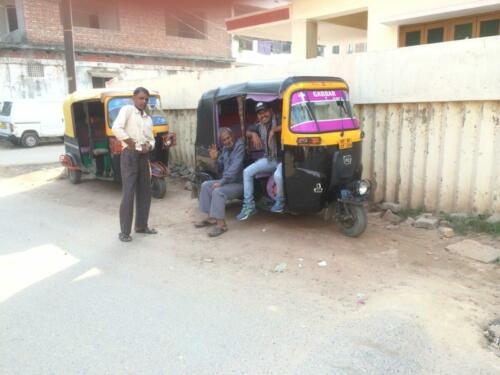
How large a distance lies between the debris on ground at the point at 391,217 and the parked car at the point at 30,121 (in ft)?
51.3

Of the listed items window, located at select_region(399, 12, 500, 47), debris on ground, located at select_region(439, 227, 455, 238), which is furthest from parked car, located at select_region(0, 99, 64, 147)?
debris on ground, located at select_region(439, 227, 455, 238)

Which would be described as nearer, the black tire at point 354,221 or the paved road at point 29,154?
the black tire at point 354,221

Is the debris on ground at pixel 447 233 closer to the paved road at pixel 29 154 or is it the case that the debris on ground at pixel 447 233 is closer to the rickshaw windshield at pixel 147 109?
the rickshaw windshield at pixel 147 109

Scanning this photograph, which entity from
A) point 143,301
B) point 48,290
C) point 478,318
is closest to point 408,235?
point 478,318

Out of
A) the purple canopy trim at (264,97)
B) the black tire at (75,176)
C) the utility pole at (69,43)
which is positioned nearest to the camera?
the purple canopy trim at (264,97)

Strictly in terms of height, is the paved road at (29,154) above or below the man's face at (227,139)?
below

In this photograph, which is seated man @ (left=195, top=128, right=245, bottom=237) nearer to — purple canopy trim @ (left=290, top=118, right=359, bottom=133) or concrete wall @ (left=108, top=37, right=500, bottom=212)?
purple canopy trim @ (left=290, top=118, right=359, bottom=133)

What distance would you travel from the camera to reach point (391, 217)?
6.22m

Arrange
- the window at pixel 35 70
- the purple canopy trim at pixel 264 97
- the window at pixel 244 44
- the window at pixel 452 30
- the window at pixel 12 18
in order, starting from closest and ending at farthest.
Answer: the purple canopy trim at pixel 264 97 → the window at pixel 452 30 → the window at pixel 35 70 → the window at pixel 12 18 → the window at pixel 244 44

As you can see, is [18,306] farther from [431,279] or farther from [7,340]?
[431,279]

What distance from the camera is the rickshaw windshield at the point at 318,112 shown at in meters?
5.35

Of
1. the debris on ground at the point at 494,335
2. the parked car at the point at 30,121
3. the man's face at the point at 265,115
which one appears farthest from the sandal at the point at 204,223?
the parked car at the point at 30,121

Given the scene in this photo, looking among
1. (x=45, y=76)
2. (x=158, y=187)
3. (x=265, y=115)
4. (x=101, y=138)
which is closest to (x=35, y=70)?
(x=45, y=76)

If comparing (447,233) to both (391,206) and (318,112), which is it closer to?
(391,206)
